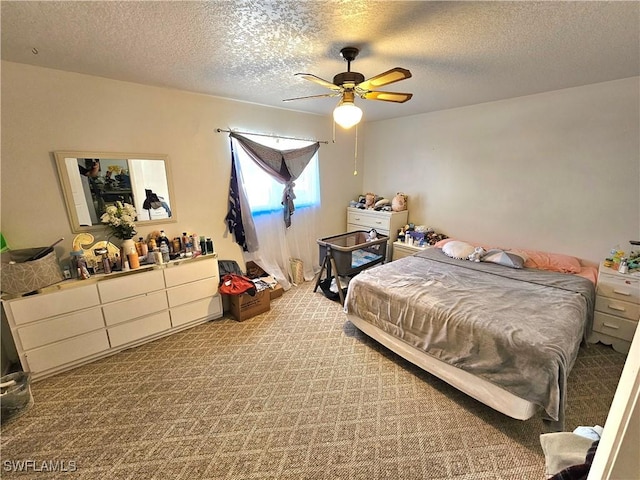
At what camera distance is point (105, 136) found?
7.80 feet

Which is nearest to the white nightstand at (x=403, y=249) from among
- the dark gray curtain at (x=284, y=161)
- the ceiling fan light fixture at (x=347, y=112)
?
the dark gray curtain at (x=284, y=161)

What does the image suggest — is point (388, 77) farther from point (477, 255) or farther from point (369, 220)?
point (369, 220)

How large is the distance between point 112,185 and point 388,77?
98.2 inches

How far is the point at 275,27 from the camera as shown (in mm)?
1523

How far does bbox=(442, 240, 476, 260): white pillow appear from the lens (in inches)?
121

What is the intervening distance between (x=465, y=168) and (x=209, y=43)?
3162 millimetres

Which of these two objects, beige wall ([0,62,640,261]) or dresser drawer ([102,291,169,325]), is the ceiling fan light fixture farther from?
dresser drawer ([102,291,169,325])

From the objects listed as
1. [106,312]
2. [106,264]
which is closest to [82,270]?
[106,264]

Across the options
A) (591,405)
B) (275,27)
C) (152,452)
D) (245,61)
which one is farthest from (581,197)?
(152,452)

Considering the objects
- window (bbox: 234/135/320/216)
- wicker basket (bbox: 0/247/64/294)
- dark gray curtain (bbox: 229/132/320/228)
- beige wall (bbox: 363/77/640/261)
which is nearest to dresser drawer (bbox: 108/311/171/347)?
wicker basket (bbox: 0/247/64/294)

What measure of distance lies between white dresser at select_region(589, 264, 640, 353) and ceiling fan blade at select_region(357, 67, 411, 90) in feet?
8.08

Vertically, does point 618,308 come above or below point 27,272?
below

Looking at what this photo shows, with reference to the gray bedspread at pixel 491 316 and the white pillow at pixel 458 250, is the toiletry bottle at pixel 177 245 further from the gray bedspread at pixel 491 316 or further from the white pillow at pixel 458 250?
the white pillow at pixel 458 250

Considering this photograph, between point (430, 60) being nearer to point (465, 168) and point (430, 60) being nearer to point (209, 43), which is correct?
point (209, 43)
